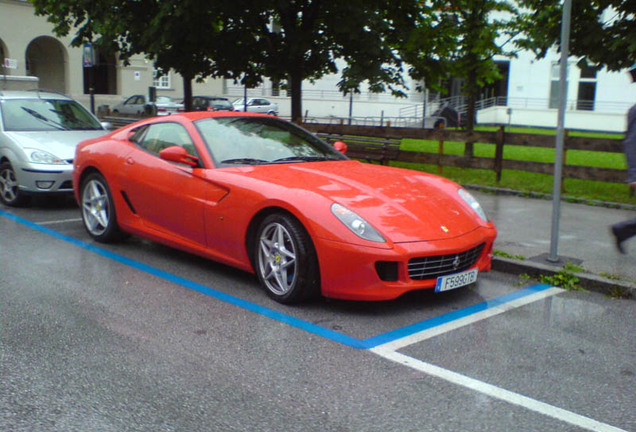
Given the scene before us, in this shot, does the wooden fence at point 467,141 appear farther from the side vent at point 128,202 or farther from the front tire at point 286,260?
the side vent at point 128,202

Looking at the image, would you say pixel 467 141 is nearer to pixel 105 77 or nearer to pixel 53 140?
pixel 53 140

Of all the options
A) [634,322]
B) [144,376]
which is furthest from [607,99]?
[144,376]

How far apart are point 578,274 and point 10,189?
7.37m

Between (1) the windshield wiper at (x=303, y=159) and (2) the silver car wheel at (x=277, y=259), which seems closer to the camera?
(2) the silver car wheel at (x=277, y=259)

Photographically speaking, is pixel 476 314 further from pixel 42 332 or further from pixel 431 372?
pixel 42 332

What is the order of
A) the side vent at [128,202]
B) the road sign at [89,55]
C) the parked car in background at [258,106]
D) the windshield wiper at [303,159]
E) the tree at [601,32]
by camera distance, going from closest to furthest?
1. the windshield wiper at [303,159]
2. the side vent at [128,202]
3. the tree at [601,32]
4. the road sign at [89,55]
5. the parked car in background at [258,106]

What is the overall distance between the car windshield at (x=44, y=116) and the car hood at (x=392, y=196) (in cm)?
552

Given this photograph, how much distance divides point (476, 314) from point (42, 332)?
306cm

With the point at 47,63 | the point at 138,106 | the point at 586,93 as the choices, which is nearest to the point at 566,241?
the point at 138,106

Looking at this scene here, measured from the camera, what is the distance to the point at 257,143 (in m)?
6.29

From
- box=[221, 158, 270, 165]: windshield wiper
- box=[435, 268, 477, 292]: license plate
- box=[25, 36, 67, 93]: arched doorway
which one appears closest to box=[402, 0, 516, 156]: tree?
box=[221, 158, 270, 165]: windshield wiper

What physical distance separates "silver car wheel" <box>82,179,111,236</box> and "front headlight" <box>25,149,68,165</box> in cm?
194

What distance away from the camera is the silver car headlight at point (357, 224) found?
4.87 meters

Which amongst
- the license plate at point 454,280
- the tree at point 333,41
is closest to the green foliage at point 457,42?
the tree at point 333,41
